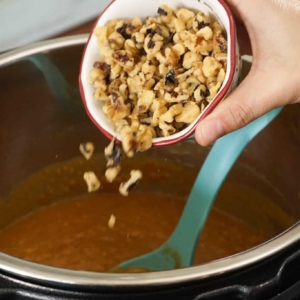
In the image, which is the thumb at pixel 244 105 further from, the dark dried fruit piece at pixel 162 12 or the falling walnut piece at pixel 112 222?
the falling walnut piece at pixel 112 222

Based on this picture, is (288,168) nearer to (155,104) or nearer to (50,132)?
(155,104)

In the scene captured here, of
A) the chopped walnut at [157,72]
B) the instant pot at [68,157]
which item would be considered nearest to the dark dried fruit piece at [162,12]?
the chopped walnut at [157,72]

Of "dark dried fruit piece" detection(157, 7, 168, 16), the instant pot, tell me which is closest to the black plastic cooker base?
the instant pot

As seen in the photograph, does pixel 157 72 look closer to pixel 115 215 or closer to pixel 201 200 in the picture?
pixel 201 200

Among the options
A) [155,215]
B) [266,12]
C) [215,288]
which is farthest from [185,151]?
[215,288]

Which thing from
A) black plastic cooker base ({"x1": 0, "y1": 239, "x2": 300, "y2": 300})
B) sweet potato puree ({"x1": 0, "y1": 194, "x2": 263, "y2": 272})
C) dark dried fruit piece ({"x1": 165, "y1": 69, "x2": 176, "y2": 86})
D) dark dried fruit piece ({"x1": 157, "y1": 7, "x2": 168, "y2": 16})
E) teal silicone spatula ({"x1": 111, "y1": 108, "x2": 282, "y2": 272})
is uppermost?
dark dried fruit piece ({"x1": 157, "y1": 7, "x2": 168, "y2": 16})

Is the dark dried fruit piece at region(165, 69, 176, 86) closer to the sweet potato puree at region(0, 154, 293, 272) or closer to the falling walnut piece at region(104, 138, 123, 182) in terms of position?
the falling walnut piece at region(104, 138, 123, 182)
